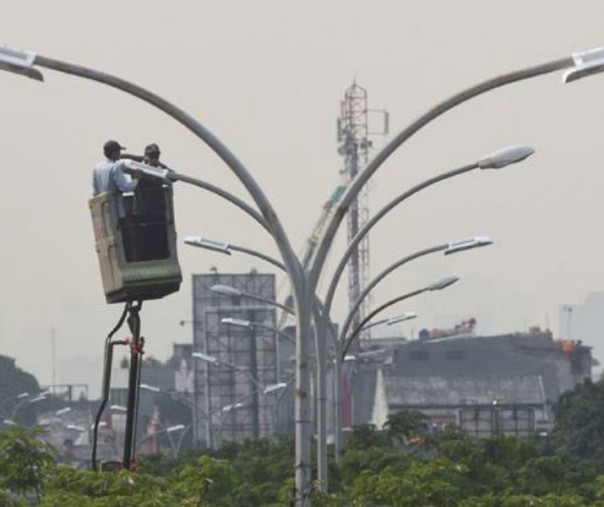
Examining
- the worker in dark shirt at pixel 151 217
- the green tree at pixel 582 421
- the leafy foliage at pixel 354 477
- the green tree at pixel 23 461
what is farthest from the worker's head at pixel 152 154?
the green tree at pixel 582 421

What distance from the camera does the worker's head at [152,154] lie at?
31.9 m

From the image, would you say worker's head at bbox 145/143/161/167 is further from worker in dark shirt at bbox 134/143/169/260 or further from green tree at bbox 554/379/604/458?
green tree at bbox 554/379/604/458

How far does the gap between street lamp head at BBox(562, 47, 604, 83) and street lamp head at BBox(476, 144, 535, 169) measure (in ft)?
21.1

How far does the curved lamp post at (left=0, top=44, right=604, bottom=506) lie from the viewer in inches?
1300

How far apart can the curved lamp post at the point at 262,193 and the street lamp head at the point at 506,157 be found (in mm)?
2583

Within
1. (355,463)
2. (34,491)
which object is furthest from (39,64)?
(355,463)

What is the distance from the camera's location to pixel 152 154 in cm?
3231

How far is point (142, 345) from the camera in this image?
29.0 meters

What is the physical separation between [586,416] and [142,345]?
14923 cm

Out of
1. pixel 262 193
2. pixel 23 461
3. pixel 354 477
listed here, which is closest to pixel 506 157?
pixel 262 193

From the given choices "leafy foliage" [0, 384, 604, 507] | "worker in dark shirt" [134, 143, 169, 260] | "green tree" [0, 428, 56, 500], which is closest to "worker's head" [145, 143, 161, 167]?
"worker in dark shirt" [134, 143, 169, 260]

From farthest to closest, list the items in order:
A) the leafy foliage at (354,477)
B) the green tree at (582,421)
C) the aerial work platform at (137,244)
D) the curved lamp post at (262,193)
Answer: the green tree at (582,421) < the leafy foliage at (354,477) < the curved lamp post at (262,193) < the aerial work platform at (137,244)

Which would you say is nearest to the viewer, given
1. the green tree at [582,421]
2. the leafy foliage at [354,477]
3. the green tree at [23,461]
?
the leafy foliage at [354,477]

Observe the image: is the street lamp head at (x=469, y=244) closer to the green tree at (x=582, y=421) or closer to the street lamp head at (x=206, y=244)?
the street lamp head at (x=206, y=244)
